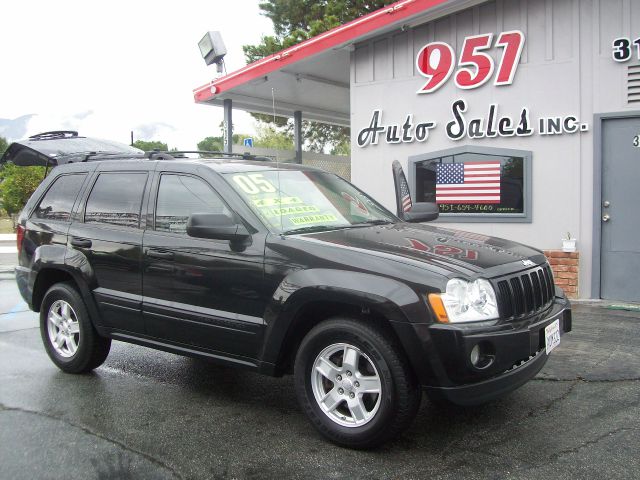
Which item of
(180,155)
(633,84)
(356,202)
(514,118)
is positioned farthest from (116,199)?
(633,84)

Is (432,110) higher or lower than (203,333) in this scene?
higher

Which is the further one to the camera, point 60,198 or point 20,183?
point 20,183

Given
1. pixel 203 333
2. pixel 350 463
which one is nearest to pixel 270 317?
pixel 203 333

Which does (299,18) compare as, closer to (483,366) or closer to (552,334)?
(552,334)

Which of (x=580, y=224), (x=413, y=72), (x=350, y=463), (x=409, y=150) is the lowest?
(x=350, y=463)

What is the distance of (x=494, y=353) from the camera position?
134 inches

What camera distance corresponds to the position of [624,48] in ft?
25.1

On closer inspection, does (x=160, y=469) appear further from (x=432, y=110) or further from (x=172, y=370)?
(x=432, y=110)

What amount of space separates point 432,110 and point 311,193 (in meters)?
4.91

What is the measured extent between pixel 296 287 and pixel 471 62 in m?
6.03

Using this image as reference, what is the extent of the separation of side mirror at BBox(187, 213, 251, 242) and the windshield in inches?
8.4

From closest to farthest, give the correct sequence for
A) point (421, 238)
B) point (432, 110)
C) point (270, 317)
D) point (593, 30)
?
point (270, 317), point (421, 238), point (593, 30), point (432, 110)

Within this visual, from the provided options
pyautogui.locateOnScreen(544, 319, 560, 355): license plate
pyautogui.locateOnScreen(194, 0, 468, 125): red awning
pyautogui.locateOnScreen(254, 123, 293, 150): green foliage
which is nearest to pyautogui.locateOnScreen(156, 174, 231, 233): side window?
pyautogui.locateOnScreen(544, 319, 560, 355): license plate

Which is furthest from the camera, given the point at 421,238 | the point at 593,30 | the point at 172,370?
the point at 593,30
